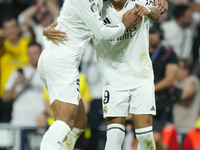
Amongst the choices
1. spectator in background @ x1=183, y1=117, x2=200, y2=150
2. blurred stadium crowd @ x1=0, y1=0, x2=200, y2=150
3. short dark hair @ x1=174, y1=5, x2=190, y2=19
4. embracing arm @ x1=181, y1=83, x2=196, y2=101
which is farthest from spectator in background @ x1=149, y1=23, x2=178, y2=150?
short dark hair @ x1=174, y1=5, x2=190, y2=19

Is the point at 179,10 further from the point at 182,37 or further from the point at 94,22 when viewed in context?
the point at 94,22

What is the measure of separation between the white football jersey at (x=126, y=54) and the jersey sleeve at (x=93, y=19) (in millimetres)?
365

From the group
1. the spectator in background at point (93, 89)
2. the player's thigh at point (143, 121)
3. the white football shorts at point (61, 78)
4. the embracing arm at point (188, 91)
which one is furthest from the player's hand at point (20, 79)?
the player's thigh at point (143, 121)

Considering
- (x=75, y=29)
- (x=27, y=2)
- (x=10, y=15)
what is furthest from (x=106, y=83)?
(x=27, y=2)

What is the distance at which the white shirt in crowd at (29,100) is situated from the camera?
699 centimetres

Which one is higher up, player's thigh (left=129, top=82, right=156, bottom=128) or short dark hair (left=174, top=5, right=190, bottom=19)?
short dark hair (left=174, top=5, right=190, bottom=19)

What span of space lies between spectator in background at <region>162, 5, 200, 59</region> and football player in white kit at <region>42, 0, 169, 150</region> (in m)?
2.94

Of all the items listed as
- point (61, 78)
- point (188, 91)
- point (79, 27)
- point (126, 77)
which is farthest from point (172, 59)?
point (61, 78)

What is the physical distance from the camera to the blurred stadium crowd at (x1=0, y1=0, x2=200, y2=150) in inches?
235

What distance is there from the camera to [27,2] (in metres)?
8.46

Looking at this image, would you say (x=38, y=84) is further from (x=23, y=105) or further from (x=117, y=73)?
(x=117, y=73)

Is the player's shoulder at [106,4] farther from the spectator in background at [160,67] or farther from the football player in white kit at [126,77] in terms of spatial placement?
the spectator in background at [160,67]

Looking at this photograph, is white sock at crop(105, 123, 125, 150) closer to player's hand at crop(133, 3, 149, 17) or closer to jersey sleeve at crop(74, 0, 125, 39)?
jersey sleeve at crop(74, 0, 125, 39)

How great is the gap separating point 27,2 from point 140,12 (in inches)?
195
